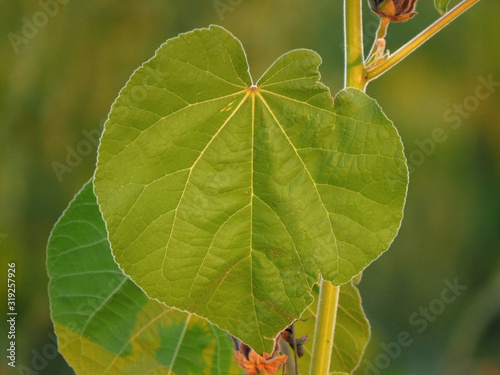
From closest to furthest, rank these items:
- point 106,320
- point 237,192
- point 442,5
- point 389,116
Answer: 1. point 237,192
2. point 442,5
3. point 106,320
4. point 389,116

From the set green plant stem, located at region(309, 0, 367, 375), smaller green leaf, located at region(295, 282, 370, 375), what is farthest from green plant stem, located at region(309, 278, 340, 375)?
smaller green leaf, located at region(295, 282, 370, 375)

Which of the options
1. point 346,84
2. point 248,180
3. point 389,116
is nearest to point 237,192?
point 248,180

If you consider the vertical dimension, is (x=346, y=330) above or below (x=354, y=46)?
below

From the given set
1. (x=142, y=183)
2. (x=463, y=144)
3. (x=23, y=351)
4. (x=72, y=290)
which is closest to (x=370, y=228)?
(x=142, y=183)

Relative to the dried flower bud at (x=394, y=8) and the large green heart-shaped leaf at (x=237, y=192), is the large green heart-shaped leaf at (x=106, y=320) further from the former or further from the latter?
the dried flower bud at (x=394, y=8)

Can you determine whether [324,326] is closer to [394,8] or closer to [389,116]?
[394,8]

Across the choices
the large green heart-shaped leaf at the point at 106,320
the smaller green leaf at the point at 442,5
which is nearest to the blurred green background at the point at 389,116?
the large green heart-shaped leaf at the point at 106,320
